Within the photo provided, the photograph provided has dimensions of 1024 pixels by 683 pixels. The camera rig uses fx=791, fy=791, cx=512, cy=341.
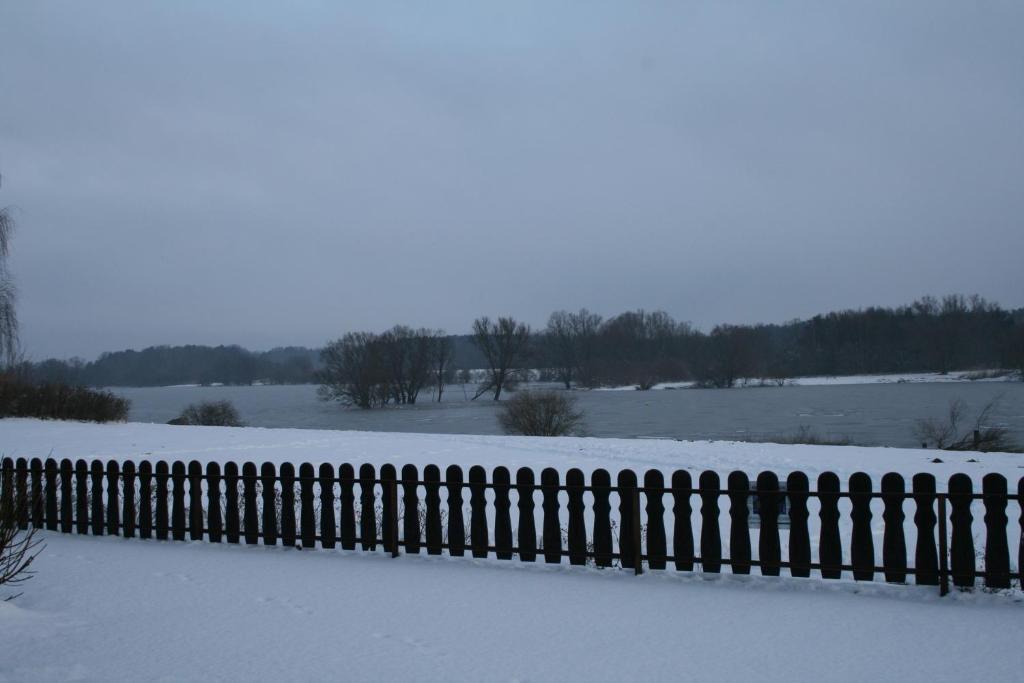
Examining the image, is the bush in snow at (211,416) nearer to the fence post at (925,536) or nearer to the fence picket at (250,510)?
the fence picket at (250,510)

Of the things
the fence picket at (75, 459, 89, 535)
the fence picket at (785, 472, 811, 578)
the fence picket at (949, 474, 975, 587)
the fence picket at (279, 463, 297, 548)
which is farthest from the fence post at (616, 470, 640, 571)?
the fence picket at (75, 459, 89, 535)

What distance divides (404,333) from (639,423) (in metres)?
46.5

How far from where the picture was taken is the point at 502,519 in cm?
727

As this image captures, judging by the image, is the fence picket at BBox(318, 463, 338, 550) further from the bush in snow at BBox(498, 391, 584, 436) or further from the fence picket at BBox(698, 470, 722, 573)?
the bush in snow at BBox(498, 391, 584, 436)

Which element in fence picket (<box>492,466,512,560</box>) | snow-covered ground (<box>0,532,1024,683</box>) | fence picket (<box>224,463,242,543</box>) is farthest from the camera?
fence picket (<box>224,463,242,543</box>)

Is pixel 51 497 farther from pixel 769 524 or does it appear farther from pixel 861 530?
pixel 861 530

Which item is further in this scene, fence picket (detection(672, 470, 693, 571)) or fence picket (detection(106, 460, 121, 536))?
fence picket (detection(106, 460, 121, 536))

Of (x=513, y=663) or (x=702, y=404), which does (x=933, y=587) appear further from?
(x=702, y=404)

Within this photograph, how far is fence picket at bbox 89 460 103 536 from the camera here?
8.85 m

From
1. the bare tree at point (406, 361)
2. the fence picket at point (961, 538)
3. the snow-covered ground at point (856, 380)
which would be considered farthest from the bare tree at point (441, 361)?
the fence picket at point (961, 538)

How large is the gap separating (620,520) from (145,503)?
5.26 meters

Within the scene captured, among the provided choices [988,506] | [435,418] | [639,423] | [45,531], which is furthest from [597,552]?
[435,418]

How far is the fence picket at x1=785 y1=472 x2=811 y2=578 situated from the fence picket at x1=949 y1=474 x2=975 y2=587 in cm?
105

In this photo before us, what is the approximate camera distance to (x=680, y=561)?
670 centimetres
